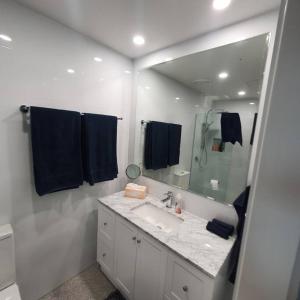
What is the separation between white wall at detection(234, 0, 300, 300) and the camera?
271mm

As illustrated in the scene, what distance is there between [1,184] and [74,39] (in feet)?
4.44

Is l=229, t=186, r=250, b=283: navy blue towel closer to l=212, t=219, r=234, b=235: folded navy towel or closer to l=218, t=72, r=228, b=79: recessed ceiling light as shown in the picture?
l=212, t=219, r=234, b=235: folded navy towel

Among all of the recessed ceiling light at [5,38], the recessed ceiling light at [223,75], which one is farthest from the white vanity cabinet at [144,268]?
the recessed ceiling light at [5,38]

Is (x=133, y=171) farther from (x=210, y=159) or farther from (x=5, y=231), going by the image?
(x=5, y=231)

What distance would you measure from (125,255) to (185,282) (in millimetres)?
614

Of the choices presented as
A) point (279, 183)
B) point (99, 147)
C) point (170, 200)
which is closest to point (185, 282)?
point (170, 200)

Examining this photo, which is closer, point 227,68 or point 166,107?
point 227,68

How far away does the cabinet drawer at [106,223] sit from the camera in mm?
1607

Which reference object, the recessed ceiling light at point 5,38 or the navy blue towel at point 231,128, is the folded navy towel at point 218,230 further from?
the recessed ceiling light at point 5,38

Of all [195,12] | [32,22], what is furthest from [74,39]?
[195,12]

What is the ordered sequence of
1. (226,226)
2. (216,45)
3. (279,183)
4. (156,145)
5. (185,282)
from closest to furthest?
1. (279,183)
2. (185,282)
3. (226,226)
4. (216,45)
5. (156,145)

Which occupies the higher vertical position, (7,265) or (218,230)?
(218,230)

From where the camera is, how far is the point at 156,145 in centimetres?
196

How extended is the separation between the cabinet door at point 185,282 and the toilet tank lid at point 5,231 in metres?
1.17
